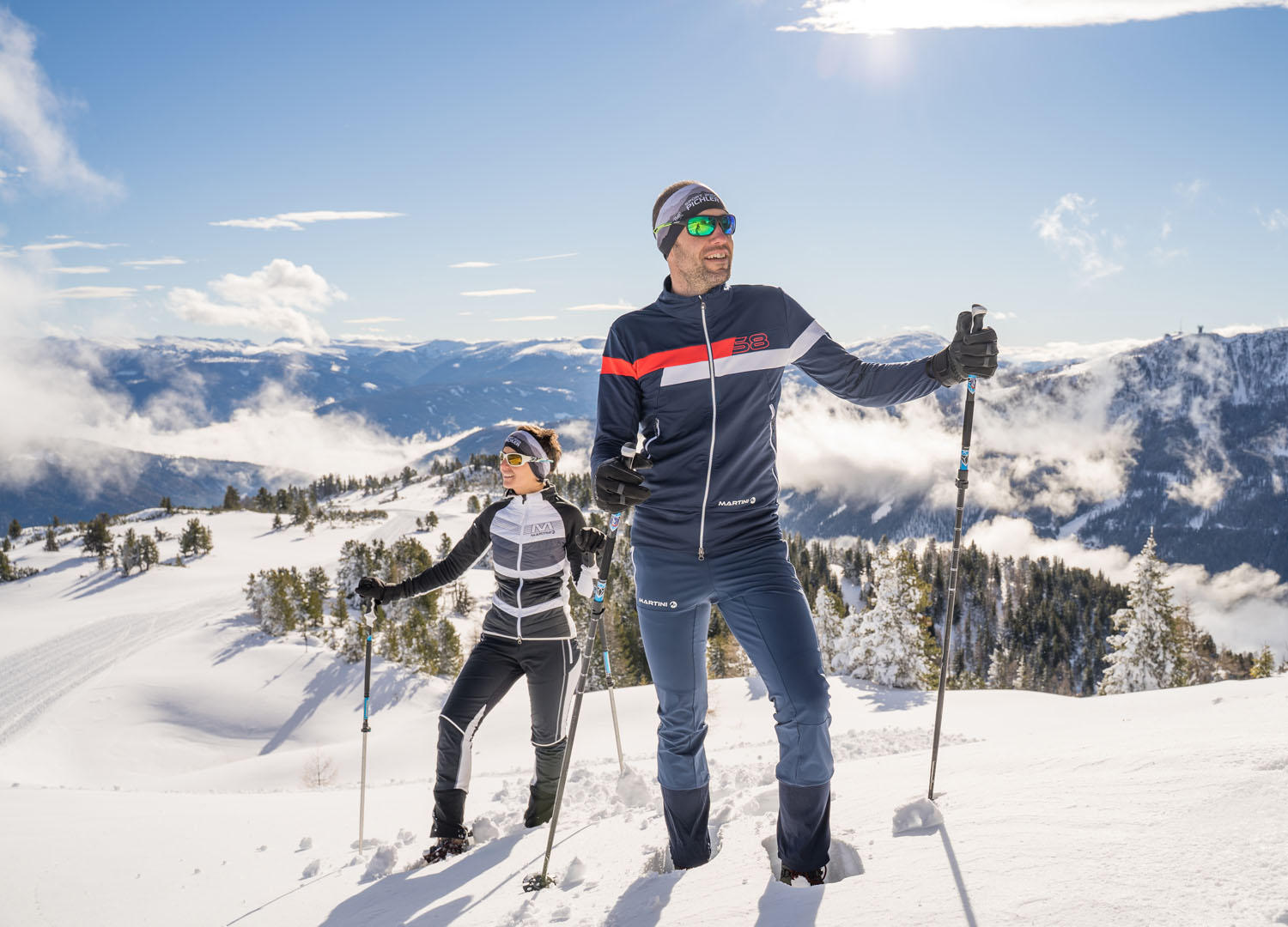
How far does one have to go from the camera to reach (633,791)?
638 cm

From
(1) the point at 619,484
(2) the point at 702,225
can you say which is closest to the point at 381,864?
(1) the point at 619,484

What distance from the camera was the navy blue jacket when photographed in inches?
147

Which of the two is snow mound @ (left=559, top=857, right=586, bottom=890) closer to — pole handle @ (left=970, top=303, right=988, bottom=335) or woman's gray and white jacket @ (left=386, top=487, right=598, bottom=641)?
woman's gray and white jacket @ (left=386, top=487, right=598, bottom=641)

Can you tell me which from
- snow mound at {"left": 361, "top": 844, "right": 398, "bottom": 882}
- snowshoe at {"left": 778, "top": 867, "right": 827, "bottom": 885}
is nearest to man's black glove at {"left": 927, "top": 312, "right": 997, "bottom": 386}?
snowshoe at {"left": 778, "top": 867, "right": 827, "bottom": 885}

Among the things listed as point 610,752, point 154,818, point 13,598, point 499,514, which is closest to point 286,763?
point 610,752

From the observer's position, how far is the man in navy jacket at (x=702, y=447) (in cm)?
370

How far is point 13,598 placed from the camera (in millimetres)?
50438

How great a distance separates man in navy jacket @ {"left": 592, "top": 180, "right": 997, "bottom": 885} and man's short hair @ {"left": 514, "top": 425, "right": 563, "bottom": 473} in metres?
2.25

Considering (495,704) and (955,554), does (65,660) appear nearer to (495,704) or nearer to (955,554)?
(495,704)

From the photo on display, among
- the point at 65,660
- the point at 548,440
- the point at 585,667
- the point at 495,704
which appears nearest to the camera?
the point at 585,667

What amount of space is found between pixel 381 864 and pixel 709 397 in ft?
13.2

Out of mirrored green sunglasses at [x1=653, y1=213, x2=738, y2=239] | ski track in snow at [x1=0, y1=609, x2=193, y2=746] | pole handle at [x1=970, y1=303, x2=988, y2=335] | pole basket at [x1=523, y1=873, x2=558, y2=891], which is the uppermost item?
mirrored green sunglasses at [x1=653, y1=213, x2=738, y2=239]

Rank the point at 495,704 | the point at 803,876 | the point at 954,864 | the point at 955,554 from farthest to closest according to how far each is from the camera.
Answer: the point at 495,704
the point at 955,554
the point at 803,876
the point at 954,864

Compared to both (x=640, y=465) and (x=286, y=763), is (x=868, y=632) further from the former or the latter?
(x=640, y=465)
